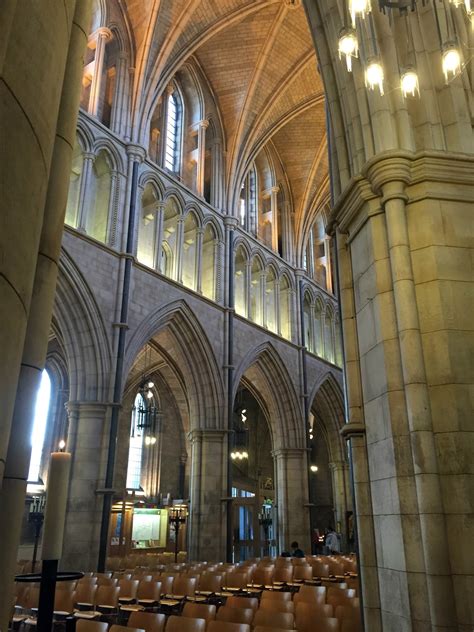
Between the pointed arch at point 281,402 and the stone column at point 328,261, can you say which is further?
the stone column at point 328,261

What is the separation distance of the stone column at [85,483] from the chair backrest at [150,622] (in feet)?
25.0

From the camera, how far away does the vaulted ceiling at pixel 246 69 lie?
16.9 m

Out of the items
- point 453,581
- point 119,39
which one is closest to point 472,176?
point 453,581

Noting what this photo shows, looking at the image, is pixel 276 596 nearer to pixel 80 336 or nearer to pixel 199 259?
pixel 80 336

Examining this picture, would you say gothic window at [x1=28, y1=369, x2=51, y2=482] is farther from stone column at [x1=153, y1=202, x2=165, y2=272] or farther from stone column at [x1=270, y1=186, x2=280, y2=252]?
stone column at [x1=270, y1=186, x2=280, y2=252]

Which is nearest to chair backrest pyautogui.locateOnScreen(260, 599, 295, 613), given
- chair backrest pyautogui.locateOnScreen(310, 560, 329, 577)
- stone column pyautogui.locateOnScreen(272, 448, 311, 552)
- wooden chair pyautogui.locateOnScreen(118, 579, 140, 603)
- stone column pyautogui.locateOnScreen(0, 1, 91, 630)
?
wooden chair pyautogui.locateOnScreen(118, 579, 140, 603)

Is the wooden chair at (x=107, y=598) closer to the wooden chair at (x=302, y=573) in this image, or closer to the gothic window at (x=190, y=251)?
the wooden chair at (x=302, y=573)

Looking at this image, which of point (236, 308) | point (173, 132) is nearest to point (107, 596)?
point (236, 308)

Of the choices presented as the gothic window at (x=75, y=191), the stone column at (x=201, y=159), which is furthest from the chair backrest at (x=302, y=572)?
the stone column at (x=201, y=159)

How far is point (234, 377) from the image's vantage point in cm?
1833

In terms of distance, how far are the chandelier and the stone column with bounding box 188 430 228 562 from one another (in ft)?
41.5

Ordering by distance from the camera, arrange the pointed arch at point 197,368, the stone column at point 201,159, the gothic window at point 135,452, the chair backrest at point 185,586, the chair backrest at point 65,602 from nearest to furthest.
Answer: the chair backrest at point 65,602 → the chair backrest at point 185,586 → the pointed arch at point 197,368 → the stone column at point 201,159 → the gothic window at point 135,452

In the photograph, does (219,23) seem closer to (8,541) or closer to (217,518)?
(217,518)

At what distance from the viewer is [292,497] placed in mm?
20641
